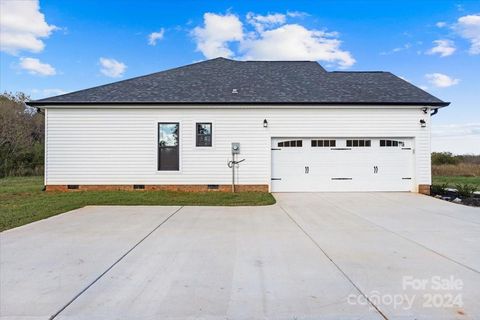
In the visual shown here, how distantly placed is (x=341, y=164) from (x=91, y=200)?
9.03m

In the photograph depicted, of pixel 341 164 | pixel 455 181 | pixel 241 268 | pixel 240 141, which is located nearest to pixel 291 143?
pixel 240 141

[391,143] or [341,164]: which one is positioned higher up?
[391,143]

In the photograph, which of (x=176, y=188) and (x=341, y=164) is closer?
(x=176, y=188)

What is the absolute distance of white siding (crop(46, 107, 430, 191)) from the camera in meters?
11.5

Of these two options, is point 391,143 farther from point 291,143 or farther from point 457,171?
point 457,171

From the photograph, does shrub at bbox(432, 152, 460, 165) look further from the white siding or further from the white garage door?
the white garage door

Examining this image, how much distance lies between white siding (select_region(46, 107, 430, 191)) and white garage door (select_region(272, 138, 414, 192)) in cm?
35

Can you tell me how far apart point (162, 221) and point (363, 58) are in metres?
15.2

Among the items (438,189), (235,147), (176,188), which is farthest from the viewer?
(438,189)

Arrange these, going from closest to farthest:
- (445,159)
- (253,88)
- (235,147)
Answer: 1. (235,147)
2. (253,88)
3. (445,159)

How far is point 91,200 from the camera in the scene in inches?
370

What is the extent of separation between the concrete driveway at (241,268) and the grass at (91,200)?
1.32 m

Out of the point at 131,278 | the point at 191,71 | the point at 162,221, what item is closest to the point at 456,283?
the point at 131,278

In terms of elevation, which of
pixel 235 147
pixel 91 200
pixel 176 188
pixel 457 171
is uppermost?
pixel 235 147
